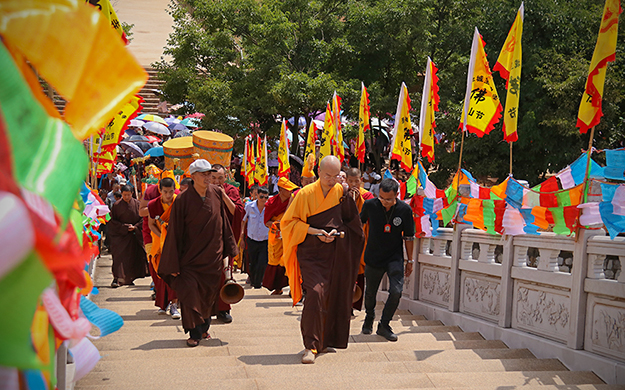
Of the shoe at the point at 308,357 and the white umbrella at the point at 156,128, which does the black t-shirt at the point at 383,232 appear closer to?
the shoe at the point at 308,357

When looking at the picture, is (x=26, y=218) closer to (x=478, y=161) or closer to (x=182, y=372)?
(x=182, y=372)

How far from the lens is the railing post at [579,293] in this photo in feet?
17.5

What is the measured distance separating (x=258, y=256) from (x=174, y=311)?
2.94m

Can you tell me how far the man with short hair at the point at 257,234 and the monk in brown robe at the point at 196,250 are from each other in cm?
406

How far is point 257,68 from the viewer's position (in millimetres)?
18984

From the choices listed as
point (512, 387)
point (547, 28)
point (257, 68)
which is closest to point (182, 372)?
point (512, 387)

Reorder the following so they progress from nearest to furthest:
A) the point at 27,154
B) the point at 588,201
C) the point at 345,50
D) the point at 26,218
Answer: the point at 26,218
the point at 27,154
the point at 588,201
the point at 345,50

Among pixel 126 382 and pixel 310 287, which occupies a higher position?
pixel 310 287

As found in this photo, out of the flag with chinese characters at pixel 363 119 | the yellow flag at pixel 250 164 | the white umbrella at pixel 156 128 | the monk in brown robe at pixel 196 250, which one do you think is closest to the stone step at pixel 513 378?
the monk in brown robe at pixel 196 250

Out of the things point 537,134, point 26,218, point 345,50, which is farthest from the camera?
point 345,50

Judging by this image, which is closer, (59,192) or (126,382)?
(59,192)

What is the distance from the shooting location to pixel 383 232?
6.81 meters

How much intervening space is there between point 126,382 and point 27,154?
3683 millimetres

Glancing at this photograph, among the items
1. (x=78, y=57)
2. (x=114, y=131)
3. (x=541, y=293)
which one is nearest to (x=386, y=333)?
(x=541, y=293)
